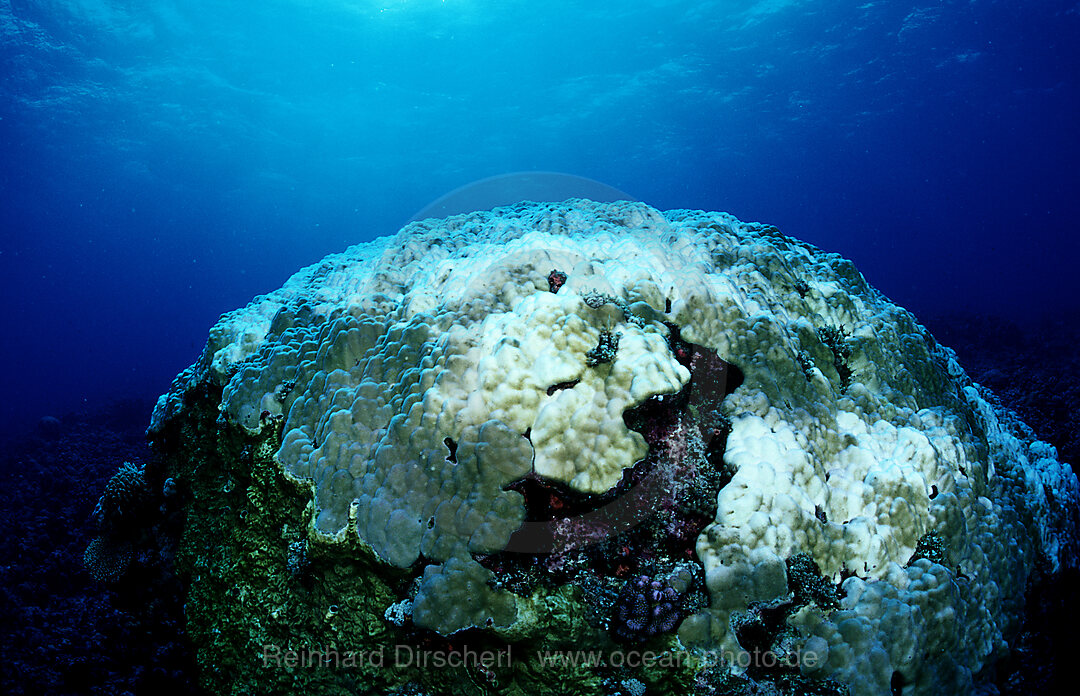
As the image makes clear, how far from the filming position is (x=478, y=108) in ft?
169

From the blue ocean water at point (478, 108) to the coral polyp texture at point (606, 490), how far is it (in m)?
26.8

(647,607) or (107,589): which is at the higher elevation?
(107,589)

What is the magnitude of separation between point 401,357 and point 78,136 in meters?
55.2

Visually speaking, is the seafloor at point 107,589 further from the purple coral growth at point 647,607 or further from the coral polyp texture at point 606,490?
the purple coral growth at point 647,607

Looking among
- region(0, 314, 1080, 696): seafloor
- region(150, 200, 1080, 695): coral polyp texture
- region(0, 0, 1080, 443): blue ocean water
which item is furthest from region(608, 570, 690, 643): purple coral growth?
region(0, 0, 1080, 443): blue ocean water

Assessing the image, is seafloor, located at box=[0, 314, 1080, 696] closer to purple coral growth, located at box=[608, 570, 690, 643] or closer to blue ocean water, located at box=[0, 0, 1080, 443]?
purple coral growth, located at box=[608, 570, 690, 643]

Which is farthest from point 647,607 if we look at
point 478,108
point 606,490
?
point 478,108

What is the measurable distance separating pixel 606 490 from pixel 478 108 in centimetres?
5584

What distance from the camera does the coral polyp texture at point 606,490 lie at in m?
2.56

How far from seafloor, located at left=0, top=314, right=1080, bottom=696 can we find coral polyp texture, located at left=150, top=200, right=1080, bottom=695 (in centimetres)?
44

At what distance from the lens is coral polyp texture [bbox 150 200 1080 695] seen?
2.56m

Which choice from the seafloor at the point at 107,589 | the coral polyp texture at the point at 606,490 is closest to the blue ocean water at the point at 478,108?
the seafloor at the point at 107,589

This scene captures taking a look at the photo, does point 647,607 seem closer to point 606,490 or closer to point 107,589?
point 606,490

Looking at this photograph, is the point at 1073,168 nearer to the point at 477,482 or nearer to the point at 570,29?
the point at 570,29
